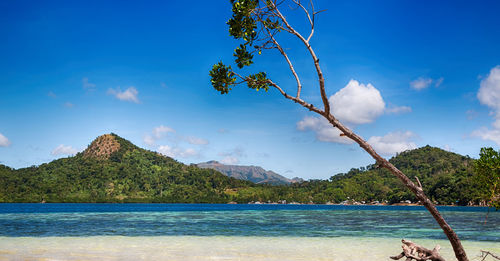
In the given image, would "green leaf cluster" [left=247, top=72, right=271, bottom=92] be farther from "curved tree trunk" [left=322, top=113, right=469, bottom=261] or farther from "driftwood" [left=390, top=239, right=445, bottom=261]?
"driftwood" [left=390, top=239, right=445, bottom=261]

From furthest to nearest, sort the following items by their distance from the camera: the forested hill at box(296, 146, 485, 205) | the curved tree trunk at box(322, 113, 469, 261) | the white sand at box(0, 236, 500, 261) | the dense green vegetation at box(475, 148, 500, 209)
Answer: the forested hill at box(296, 146, 485, 205) → the white sand at box(0, 236, 500, 261) → the dense green vegetation at box(475, 148, 500, 209) → the curved tree trunk at box(322, 113, 469, 261)

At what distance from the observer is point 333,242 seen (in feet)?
80.2

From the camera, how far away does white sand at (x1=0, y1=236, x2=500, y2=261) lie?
57.9 ft

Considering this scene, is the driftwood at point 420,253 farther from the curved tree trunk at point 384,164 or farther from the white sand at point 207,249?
the white sand at point 207,249

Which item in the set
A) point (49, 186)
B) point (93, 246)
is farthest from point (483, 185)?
point (49, 186)

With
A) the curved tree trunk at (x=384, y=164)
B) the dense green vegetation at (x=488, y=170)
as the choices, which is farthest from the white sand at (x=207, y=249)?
the curved tree trunk at (x=384, y=164)

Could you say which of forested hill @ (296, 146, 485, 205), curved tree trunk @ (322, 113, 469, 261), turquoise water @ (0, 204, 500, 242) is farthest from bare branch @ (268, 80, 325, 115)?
forested hill @ (296, 146, 485, 205)

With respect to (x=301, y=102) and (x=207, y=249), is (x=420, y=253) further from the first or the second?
(x=207, y=249)

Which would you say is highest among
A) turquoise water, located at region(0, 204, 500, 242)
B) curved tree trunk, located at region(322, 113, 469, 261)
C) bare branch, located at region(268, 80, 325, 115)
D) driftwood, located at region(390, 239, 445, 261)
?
bare branch, located at region(268, 80, 325, 115)

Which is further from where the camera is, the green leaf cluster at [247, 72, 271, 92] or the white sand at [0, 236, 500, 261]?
the white sand at [0, 236, 500, 261]

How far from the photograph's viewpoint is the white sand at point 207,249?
57.9 feet

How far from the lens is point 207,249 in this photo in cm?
2047

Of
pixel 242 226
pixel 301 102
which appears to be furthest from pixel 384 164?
pixel 242 226

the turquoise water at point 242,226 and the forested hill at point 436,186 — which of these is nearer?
the turquoise water at point 242,226
